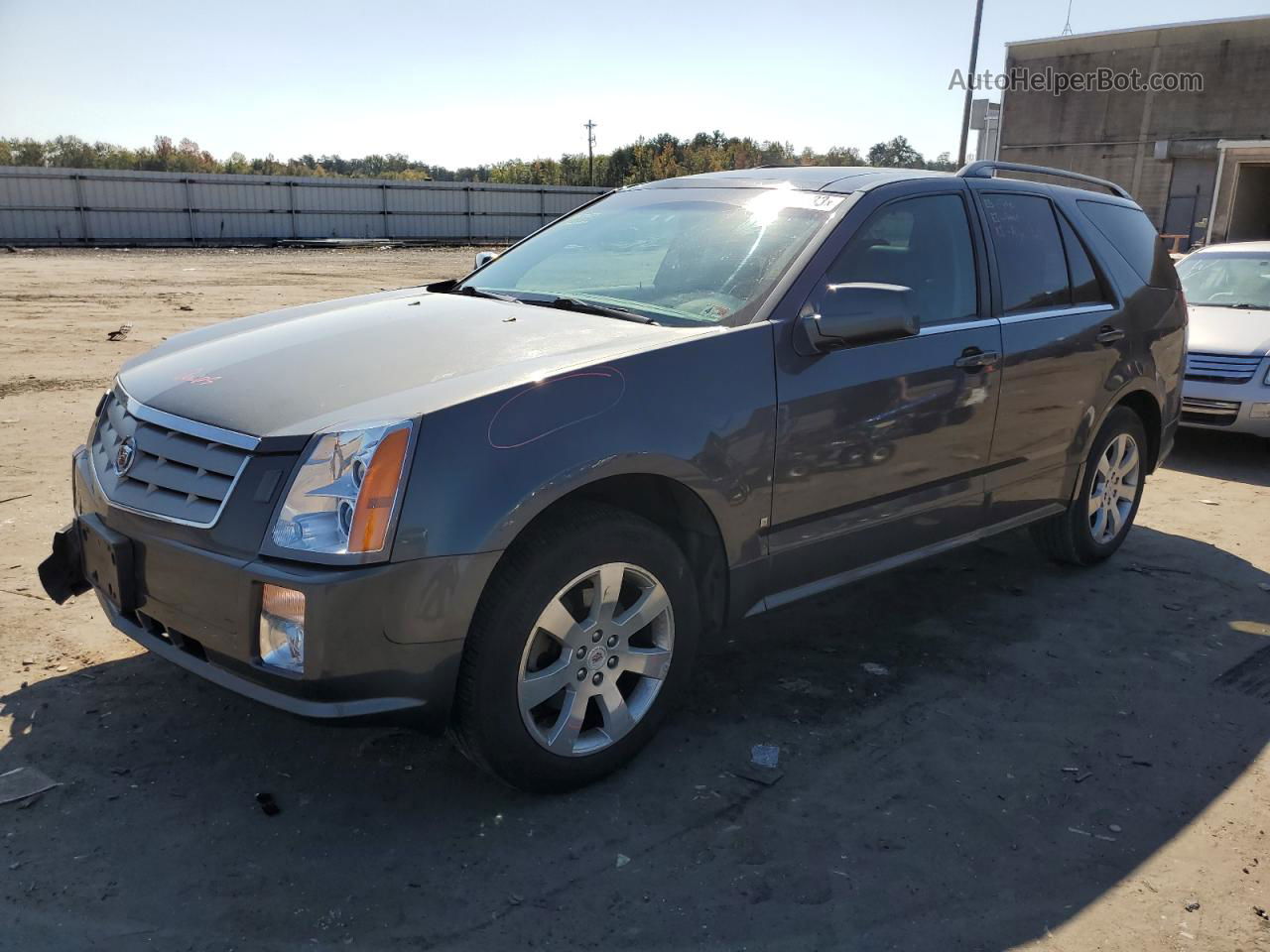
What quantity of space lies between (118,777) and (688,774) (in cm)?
176

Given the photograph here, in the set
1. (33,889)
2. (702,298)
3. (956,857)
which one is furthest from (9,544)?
(956,857)

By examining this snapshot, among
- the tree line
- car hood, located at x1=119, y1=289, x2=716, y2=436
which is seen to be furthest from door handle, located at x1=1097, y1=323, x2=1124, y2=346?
the tree line

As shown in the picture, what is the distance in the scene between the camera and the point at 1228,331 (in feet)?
27.1

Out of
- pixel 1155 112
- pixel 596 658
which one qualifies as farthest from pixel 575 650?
pixel 1155 112

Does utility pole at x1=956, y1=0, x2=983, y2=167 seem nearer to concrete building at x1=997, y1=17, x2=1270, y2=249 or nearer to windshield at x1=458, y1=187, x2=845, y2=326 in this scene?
concrete building at x1=997, y1=17, x2=1270, y2=249

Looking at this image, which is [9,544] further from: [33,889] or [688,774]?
[688,774]

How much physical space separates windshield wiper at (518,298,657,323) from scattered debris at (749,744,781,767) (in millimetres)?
1498

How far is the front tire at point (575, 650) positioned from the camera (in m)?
2.79

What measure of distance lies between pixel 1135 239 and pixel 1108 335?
0.81 metres

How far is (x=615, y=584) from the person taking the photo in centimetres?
304

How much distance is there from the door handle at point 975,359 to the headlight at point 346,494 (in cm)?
233

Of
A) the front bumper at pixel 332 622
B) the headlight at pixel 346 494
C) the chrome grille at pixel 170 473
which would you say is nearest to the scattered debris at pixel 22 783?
the front bumper at pixel 332 622

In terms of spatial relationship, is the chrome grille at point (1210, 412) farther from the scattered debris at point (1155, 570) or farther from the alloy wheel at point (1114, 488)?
the scattered debris at point (1155, 570)

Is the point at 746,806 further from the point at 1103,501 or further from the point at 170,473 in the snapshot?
the point at 1103,501
